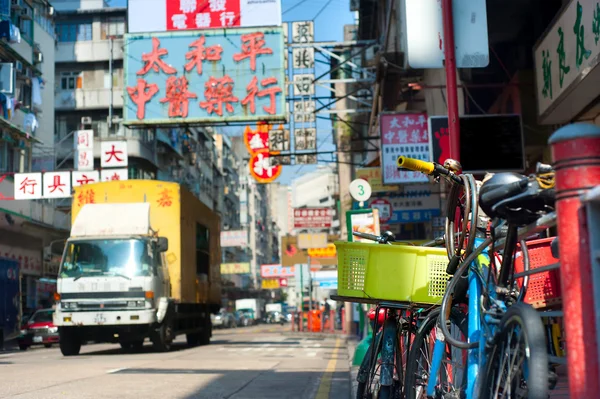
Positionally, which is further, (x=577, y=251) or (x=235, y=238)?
(x=235, y=238)

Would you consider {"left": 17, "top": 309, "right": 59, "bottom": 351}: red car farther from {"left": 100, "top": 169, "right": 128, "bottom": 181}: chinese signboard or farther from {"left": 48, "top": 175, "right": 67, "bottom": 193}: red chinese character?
{"left": 100, "top": 169, "right": 128, "bottom": 181}: chinese signboard

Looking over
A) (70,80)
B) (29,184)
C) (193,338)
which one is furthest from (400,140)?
(70,80)

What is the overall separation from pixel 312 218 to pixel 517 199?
131 feet

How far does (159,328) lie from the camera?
691 inches

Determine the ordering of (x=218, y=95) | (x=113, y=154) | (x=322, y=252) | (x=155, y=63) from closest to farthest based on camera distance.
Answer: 1. (x=218, y=95)
2. (x=155, y=63)
3. (x=113, y=154)
4. (x=322, y=252)

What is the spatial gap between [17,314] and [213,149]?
174 feet

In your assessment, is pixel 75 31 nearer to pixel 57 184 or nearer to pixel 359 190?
pixel 57 184

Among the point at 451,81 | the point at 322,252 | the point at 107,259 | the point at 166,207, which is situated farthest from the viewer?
the point at 322,252

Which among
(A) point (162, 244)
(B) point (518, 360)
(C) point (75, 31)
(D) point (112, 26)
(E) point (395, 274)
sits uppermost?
(D) point (112, 26)

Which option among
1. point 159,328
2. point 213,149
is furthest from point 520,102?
point 213,149

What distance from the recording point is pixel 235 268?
78.9 meters

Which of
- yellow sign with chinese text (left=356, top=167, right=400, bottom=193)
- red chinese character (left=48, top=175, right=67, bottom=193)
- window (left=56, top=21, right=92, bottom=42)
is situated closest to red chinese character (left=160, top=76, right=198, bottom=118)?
yellow sign with chinese text (left=356, top=167, right=400, bottom=193)

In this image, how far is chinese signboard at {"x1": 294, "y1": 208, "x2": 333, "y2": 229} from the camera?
1700 inches

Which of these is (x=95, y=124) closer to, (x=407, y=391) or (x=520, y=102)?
(x=520, y=102)
